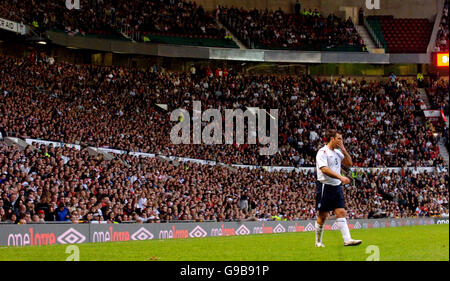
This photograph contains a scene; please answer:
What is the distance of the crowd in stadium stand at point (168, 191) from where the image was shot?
2205 centimetres

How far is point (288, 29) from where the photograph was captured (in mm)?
53969

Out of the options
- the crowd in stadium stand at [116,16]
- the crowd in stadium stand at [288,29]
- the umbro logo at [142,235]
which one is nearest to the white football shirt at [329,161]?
the umbro logo at [142,235]

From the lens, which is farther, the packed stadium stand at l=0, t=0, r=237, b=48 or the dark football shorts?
the packed stadium stand at l=0, t=0, r=237, b=48

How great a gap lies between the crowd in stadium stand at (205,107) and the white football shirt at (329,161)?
55.2 ft

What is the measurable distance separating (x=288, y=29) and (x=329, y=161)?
4184cm

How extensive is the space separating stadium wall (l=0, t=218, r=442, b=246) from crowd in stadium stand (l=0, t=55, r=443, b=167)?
23.9 feet

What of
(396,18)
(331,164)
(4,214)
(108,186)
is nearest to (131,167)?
(108,186)

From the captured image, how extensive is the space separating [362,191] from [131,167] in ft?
58.4

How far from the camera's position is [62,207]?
21.7 metres

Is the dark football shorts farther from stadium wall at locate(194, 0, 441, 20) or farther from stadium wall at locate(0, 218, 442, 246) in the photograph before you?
stadium wall at locate(194, 0, 441, 20)

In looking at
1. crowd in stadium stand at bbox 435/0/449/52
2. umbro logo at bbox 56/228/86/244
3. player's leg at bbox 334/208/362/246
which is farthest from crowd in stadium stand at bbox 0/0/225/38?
player's leg at bbox 334/208/362/246

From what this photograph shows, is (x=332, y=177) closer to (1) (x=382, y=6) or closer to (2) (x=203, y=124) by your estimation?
(2) (x=203, y=124)

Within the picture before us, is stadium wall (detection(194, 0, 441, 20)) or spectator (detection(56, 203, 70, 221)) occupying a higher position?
stadium wall (detection(194, 0, 441, 20))

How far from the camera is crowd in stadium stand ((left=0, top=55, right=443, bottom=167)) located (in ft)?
104
